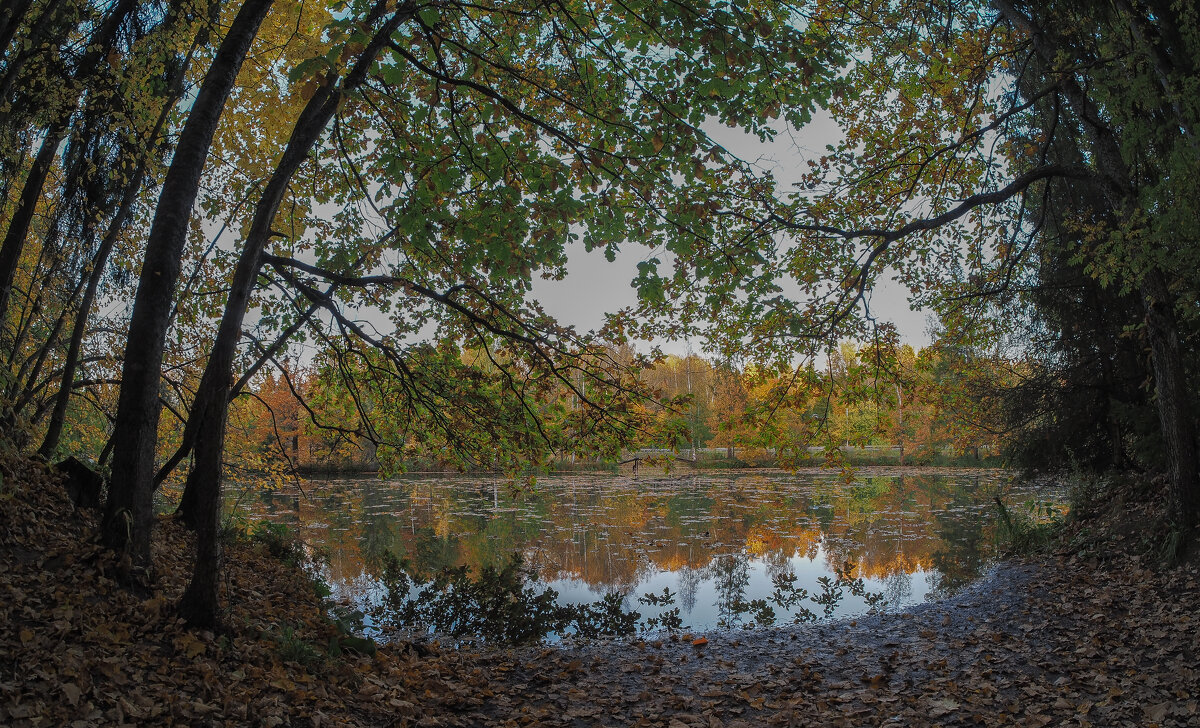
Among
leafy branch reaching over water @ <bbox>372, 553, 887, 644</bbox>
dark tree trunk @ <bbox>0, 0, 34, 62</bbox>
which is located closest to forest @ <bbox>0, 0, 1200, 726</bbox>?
dark tree trunk @ <bbox>0, 0, 34, 62</bbox>

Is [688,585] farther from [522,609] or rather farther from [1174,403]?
[1174,403]

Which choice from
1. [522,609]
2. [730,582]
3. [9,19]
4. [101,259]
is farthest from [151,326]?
[730,582]

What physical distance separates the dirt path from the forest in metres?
0.25

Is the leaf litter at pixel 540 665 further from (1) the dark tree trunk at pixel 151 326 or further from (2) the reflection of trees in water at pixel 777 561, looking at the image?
(2) the reflection of trees in water at pixel 777 561

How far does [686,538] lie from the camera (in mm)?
14289

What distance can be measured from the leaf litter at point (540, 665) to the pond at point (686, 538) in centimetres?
195

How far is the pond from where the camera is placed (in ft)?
31.9

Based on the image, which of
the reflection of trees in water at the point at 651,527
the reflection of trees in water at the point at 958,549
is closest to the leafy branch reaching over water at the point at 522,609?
the reflection of trees in water at the point at 651,527

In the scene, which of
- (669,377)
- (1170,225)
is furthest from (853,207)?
(669,377)

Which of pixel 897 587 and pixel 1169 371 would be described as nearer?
pixel 1169 371

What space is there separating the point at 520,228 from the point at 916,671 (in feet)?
16.7

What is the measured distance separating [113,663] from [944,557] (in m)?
12.7

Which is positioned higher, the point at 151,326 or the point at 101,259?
the point at 101,259

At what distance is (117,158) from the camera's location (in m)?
7.11
